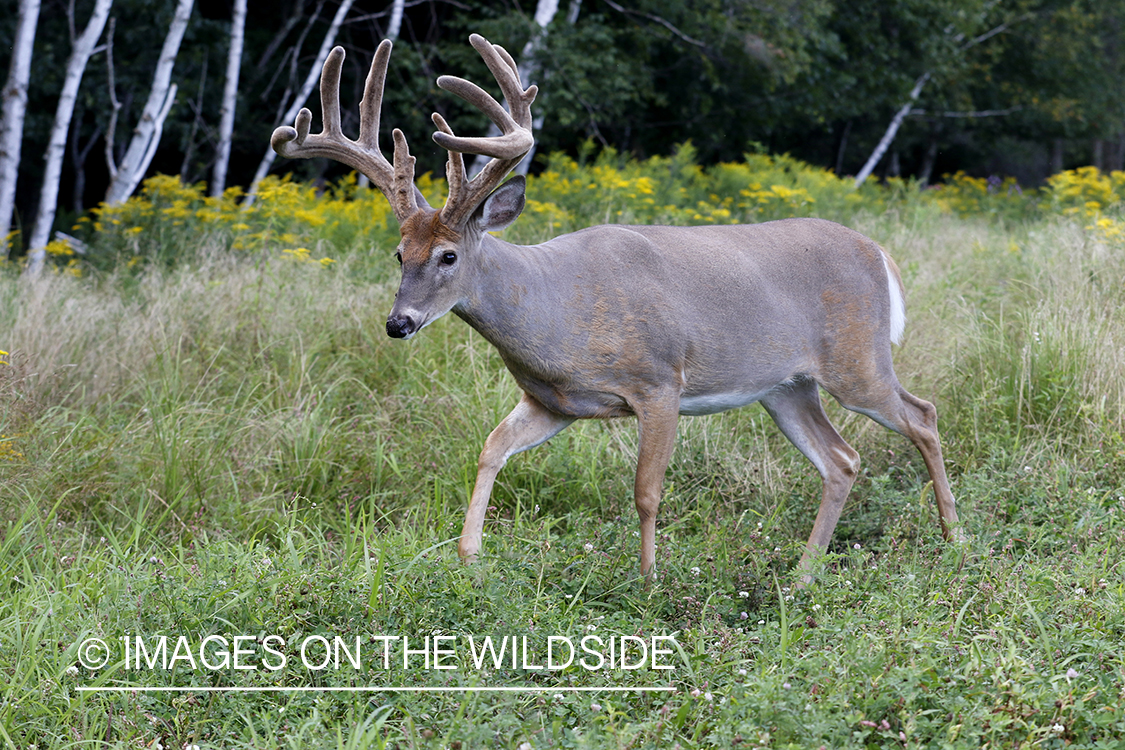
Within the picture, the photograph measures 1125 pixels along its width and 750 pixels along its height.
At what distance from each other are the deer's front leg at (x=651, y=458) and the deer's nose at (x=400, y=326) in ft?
3.38

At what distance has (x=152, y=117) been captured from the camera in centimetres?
996

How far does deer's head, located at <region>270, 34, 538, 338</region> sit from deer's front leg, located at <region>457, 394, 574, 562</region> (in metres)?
0.66

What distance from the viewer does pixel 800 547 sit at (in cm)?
431

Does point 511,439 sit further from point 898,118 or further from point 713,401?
point 898,118

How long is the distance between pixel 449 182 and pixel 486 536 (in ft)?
4.77

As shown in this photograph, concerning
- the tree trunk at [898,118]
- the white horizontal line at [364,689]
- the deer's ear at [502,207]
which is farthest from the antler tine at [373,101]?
the tree trunk at [898,118]

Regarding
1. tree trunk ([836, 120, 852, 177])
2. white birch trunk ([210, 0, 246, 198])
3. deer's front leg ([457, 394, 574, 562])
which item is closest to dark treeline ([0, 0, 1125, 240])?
tree trunk ([836, 120, 852, 177])

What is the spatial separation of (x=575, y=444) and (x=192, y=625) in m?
2.28

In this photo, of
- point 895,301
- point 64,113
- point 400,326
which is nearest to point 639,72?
point 64,113

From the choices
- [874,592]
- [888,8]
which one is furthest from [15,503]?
[888,8]

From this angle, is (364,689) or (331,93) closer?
(364,689)

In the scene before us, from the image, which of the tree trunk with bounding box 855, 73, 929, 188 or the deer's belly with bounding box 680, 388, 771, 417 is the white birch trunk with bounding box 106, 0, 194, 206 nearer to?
the deer's belly with bounding box 680, 388, 771, 417

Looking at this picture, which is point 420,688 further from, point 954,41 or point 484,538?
point 954,41

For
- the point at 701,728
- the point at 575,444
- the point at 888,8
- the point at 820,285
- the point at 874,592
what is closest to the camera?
the point at 701,728
